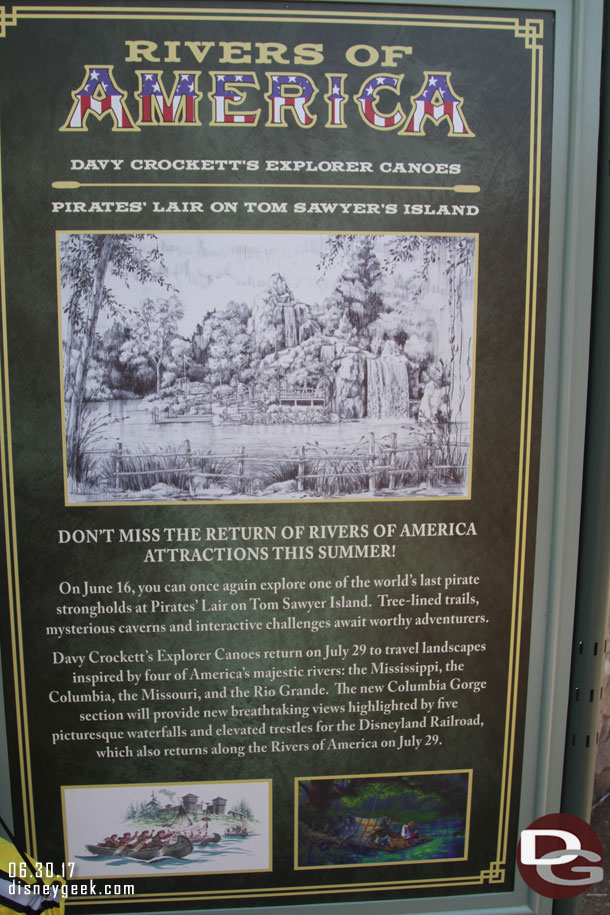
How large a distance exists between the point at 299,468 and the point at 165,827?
3.77ft

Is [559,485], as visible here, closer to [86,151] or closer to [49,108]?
[86,151]

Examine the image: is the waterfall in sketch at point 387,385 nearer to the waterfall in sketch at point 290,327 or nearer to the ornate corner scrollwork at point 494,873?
the waterfall in sketch at point 290,327

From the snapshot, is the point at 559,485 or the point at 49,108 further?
the point at 559,485

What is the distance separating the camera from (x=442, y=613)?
1.68 meters

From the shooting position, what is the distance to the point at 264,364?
5.15 ft

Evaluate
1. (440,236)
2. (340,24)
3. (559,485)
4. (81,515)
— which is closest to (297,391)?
(440,236)

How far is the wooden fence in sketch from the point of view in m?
1.57

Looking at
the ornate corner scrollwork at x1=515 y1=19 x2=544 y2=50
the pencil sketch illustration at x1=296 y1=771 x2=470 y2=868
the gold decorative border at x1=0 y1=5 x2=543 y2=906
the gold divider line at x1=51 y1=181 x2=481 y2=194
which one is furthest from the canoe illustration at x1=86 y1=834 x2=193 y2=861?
the ornate corner scrollwork at x1=515 y1=19 x2=544 y2=50

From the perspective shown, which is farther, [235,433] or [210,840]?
[210,840]

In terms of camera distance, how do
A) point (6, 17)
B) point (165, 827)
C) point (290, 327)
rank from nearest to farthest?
1. point (6, 17)
2. point (290, 327)
3. point (165, 827)

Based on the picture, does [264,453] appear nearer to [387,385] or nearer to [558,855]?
[387,385]

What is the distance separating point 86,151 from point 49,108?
0.14 meters

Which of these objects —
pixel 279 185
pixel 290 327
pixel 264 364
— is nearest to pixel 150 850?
pixel 264 364

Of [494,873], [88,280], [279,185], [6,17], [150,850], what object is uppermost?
[6,17]
